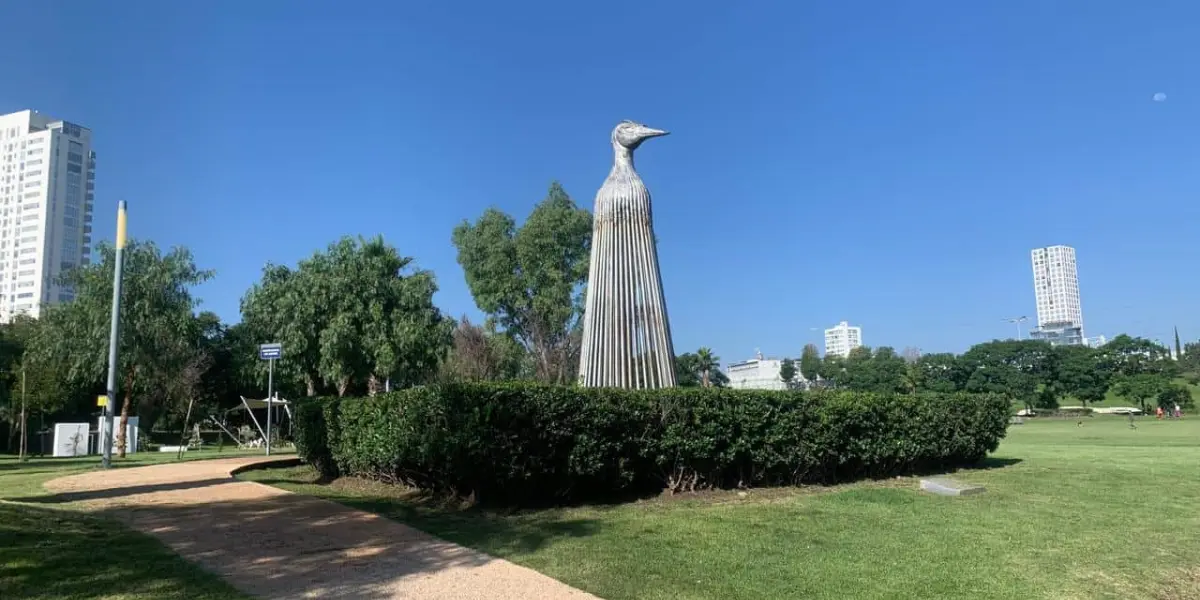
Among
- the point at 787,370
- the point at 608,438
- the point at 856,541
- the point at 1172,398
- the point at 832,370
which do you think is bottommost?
the point at 1172,398

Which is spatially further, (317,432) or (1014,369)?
(1014,369)


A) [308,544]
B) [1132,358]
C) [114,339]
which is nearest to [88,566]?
[308,544]

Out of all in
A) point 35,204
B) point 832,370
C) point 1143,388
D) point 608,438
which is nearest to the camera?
point 608,438

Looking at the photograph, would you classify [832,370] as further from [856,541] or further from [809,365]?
[856,541]

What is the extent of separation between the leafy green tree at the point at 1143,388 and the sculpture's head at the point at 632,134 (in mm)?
78501

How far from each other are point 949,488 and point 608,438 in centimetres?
609

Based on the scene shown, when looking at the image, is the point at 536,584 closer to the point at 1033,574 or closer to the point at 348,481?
the point at 1033,574

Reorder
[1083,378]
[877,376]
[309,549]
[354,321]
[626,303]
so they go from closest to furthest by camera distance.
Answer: [309,549] < [626,303] < [354,321] < [1083,378] < [877,376]

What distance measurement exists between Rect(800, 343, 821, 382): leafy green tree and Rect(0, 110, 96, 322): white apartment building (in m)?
117

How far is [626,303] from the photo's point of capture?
15.2m

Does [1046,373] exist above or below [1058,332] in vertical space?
below

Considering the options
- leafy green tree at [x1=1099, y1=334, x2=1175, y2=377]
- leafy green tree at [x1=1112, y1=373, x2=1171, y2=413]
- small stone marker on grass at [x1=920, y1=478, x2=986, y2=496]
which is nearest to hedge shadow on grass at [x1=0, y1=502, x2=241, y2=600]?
small stone marker on grass at [x1=920, y1=478, x2=986, y2=496]

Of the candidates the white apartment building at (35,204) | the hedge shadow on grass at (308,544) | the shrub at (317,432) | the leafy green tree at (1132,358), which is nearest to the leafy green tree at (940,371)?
the leafy green tree at (1132,358)

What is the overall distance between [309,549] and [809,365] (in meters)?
128
